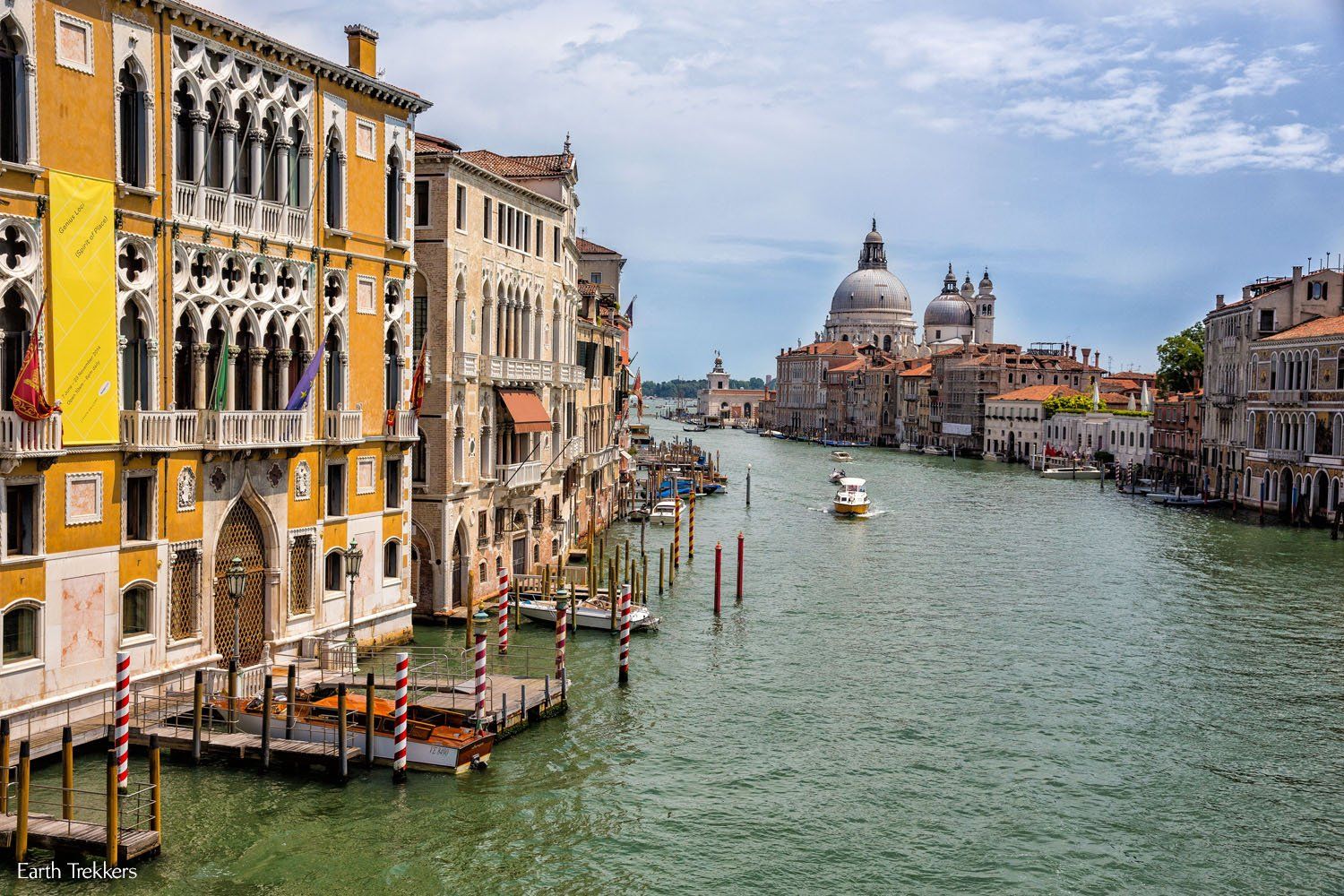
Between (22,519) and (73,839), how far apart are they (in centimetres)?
367

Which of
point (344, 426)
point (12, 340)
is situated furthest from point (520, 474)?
point (12, 340)

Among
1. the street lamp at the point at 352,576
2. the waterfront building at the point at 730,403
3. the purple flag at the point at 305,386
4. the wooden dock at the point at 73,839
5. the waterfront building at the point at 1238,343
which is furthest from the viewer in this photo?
the waterfront building at the point at 730,403

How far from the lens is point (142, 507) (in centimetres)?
1523

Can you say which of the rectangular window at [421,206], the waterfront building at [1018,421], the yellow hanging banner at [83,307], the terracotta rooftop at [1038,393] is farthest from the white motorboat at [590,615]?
the terracotta rooftop at [1038,393]

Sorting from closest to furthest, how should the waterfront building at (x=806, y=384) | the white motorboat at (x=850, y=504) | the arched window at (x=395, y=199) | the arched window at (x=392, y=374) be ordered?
the arched window at (x=395, y=199), the arched window at (x=392, y=374), the white motorboat at (x=850, y=504), the waterfront building at (x=806, y=384)

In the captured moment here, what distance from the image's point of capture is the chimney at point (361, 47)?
62.5ft

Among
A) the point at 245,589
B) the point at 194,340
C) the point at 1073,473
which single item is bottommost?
the point at 1073,473

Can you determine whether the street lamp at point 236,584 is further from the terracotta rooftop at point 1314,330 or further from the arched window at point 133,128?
the terracotta rooftop at point 1314,330

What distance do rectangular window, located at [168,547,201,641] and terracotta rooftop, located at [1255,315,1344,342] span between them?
41.5m

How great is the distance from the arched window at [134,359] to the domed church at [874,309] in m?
138

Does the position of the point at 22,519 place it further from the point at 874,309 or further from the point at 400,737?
the point at 874,309

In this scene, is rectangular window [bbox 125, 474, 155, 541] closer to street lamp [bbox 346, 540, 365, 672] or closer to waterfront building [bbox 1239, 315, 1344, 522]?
street lamp [bbox 346, 540, 365, 672]

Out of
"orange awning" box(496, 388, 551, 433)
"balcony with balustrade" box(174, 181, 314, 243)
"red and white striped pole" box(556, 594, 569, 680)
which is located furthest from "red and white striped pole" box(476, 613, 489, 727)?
"orange awning" box(496, 388, 551, 433)

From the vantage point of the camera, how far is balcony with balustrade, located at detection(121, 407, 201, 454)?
1480 centimetres
